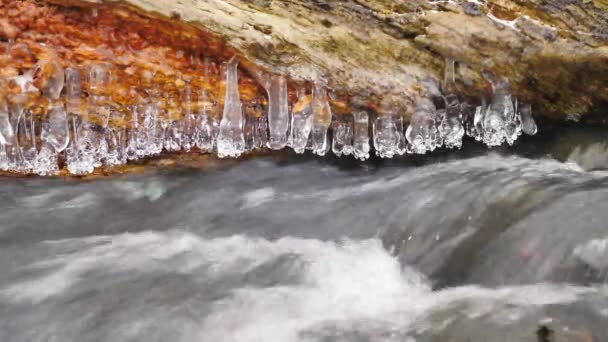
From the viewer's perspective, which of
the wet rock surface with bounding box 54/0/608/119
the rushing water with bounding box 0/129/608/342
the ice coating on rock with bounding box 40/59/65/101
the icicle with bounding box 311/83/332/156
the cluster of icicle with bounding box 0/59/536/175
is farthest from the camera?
the icicle with bounding box 311/83/332/156

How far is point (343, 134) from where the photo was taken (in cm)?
400

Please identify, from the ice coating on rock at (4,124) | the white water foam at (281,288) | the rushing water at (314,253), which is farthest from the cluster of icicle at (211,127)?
the white water foam at (281,288)

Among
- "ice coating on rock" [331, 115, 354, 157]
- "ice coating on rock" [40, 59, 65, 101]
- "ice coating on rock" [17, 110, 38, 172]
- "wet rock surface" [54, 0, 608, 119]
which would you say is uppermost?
"wet rock surface" [54, 0, 608, 119]

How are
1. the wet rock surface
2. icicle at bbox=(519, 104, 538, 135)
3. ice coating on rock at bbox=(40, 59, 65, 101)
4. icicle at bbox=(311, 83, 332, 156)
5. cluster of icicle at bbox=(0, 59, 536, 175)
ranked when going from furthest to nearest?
icicle at bbox=(519, 104, 538, 135) < icicle at bbox=(311, 83, 332, 156) < cluster of icicle at bbox=(0, 59, 536, 175) < ice coating on rock at bbox=(40, 59, 65, 101) < the wet rock surface

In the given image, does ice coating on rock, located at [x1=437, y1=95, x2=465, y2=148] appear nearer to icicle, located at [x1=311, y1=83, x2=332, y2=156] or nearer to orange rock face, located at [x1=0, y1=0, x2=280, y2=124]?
icicle, located at [x1=311, y1=83, x2=332, y2=156]

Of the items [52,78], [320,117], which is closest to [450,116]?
[320,117]

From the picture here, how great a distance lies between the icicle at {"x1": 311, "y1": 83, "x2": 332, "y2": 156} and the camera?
12.2ft

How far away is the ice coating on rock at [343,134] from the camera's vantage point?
3.94m

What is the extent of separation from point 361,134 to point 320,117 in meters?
0.35

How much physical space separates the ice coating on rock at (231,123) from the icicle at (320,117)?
52cm

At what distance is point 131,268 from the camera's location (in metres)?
3.42

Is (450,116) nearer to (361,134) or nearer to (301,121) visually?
(361,134)

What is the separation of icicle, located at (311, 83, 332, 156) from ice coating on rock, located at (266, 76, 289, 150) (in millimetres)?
199

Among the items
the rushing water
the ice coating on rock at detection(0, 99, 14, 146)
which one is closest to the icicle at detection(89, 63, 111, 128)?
the ice coating on rock at detection(0, 99, 14, 146)
